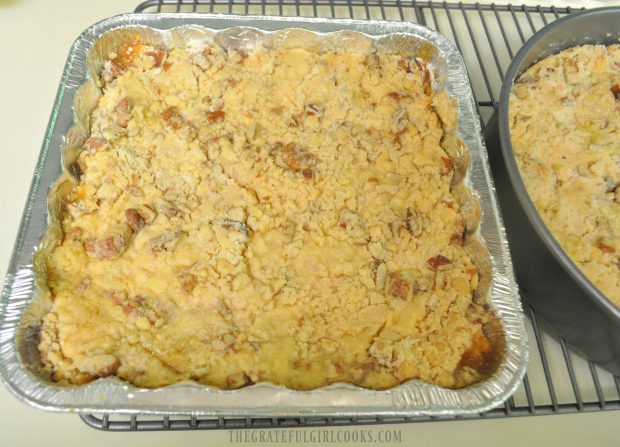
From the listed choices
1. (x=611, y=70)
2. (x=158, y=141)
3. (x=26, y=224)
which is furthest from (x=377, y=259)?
(x=611, y=70)

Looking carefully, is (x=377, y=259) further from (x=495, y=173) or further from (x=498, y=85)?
(x=498, y=85)

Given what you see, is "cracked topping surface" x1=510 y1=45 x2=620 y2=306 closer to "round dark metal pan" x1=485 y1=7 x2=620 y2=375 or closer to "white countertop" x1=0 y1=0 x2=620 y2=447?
"round dark metal pan" x1=485 y1=7 x2=620 y2=375

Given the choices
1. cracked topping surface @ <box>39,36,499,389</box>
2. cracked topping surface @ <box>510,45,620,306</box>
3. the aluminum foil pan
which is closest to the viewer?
the aluminum foil pan

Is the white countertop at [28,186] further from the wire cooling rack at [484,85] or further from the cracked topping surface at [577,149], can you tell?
the cracked topping surface at [577,149]

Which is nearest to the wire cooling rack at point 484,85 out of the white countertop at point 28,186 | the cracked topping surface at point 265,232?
the white countertop at point 28,186

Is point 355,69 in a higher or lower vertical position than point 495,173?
higher

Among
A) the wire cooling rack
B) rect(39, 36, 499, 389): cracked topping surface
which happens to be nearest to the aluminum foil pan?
rect(39, 36, 499, 389): cracked topping surface

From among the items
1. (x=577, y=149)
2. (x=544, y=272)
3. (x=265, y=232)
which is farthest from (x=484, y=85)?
(x=265, y=232)
